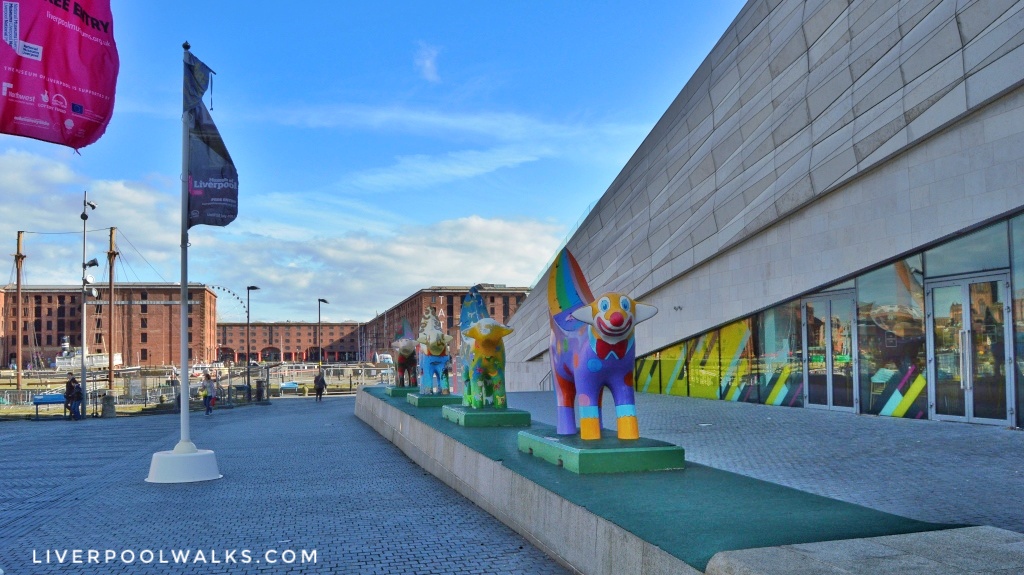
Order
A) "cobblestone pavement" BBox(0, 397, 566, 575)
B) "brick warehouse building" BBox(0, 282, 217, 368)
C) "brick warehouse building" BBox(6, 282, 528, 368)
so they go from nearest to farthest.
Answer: "cobblestone pavement" BBox(0, 397, 566, 575), "brick warehouse building" BBox(6, 282, 528, 368), "brick warehouse building" BBox(0, 282, 217, 368)

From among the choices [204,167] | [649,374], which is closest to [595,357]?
[204,167]

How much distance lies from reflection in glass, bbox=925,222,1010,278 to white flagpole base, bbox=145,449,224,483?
1475cm

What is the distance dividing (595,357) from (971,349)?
1025cm

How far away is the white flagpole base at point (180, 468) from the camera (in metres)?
12.7

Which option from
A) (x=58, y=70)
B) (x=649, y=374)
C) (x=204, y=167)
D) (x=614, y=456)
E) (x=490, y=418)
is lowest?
(x=649, y=374)

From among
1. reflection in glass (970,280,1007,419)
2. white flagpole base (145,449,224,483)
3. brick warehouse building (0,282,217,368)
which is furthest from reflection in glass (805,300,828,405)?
brick warehouse building (0,282,217,368)

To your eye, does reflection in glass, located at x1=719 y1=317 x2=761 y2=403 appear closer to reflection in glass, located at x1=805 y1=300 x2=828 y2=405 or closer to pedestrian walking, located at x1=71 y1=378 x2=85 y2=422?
reflection in glass, located at x1=805 y1=300 x2=828 y2=405

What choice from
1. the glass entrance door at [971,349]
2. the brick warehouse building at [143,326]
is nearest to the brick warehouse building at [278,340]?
the brick warehouse building at [143,326]

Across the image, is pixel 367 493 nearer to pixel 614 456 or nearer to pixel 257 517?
pixel 257 517

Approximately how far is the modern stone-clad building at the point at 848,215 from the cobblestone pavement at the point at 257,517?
36.4ft

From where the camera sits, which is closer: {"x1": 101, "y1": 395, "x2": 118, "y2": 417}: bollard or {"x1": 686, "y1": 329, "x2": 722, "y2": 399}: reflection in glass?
{"x1": 686, "y1": 329, "x2": 722, "y2": 399}: reflection in glass

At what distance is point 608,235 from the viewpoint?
1369 inches

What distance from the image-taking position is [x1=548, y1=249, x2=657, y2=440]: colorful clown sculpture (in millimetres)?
9078

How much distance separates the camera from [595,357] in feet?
30.9
